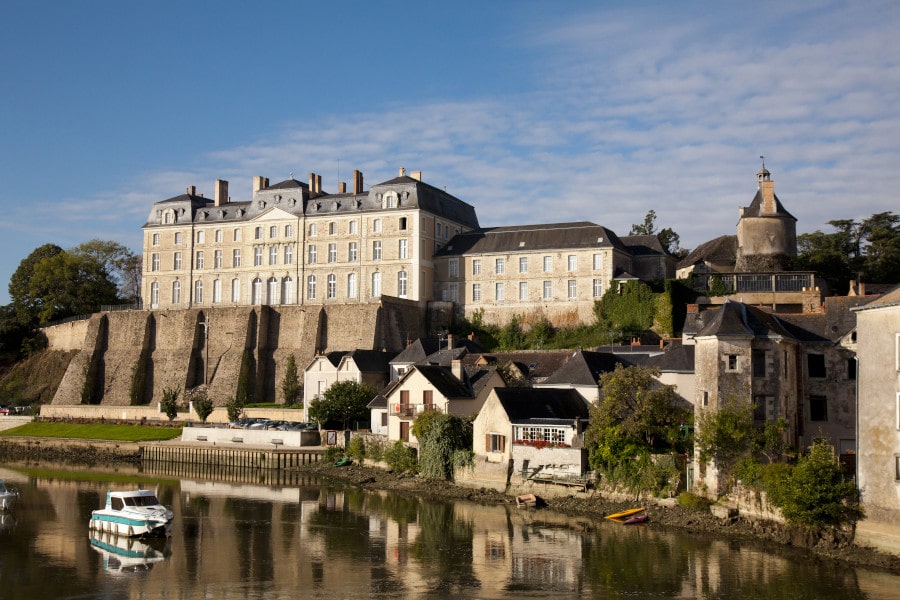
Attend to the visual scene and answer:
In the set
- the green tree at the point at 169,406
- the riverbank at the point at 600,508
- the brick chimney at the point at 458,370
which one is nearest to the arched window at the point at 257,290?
the green tree at the point at 169,406

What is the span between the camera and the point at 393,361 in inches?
1774

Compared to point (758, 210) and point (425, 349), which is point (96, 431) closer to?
point (425, 349)

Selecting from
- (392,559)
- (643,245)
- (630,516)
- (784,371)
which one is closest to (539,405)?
(630,516)

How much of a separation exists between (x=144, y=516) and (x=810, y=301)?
30.4 m

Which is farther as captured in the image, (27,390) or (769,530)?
(27,390)

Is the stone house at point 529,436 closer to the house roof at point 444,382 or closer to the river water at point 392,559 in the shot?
the river water at point 392,559

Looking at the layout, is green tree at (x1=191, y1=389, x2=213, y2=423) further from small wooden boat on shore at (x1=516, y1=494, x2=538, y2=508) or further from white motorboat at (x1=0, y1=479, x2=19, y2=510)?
small wooden boat on shore at (x1=516, y1=494, x2=538, y2=508)

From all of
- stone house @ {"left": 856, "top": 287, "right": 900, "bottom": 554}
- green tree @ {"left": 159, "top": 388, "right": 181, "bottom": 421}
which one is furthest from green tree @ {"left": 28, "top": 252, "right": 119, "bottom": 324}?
stone house @ {"left": 856, "top": 287, "right": 900, "bottom": 554}

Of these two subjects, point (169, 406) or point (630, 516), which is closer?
point (630, 516)

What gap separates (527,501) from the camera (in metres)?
29.8

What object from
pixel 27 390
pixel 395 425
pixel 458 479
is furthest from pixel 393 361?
pixel 27 390

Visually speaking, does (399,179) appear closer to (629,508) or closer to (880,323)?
(629,508)

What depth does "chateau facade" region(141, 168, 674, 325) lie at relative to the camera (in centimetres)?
5356

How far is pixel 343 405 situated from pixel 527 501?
14406 millimetres
